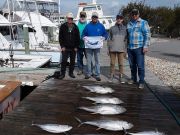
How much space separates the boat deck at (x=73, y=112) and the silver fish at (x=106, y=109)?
0.35 feet

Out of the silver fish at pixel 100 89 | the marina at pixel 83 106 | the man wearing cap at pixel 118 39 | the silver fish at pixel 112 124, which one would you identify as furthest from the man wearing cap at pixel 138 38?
the silver fish at pixel 112 124

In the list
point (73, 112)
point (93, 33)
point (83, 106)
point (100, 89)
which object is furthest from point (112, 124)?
point (93, 33)

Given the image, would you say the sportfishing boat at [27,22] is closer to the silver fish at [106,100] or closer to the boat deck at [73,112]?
the boat deck at [73,112]

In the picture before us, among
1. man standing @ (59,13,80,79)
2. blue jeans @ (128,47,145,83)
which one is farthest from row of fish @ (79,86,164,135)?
man standing @ (59,13,80,79)

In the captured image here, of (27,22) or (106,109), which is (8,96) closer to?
(106,109)

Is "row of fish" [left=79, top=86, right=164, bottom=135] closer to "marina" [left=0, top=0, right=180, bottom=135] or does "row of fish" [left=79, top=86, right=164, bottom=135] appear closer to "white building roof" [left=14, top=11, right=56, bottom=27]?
"marina" [left=0, top=0, right=180, bottom=135]

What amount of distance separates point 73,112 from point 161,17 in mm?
63104

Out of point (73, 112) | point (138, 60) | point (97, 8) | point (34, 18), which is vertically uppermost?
point (97, 8)

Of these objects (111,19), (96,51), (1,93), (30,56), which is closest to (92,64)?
(96,51)

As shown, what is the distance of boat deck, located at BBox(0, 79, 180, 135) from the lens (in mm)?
6297

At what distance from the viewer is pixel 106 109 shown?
23.8 ft

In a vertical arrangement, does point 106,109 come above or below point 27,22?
below

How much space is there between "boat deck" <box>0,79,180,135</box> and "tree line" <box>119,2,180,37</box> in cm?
5486

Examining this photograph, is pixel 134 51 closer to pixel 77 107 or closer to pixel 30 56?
pixel 77 107
